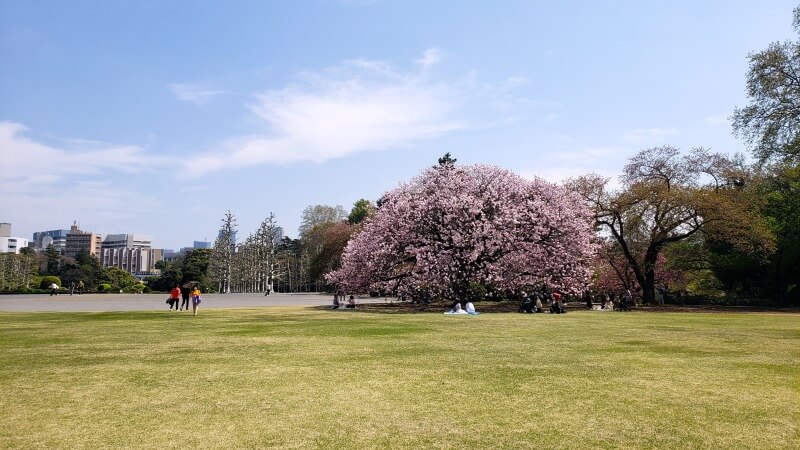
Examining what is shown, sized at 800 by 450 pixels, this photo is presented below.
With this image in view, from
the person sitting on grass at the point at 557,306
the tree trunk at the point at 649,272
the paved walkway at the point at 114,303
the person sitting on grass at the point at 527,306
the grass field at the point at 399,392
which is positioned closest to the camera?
the grass field at the point at 399,392

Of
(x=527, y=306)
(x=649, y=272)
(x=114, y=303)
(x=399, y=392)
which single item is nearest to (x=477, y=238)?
(x=527, y=306)

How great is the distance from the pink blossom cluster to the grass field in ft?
63.4

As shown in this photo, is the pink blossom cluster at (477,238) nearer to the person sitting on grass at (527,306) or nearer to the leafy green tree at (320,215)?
the person sitting on grass at (527,306)

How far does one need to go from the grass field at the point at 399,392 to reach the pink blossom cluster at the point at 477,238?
19.3m

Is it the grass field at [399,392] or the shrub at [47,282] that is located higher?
the shrub at [47,282]

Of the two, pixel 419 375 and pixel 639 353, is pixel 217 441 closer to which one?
pixel 419 375

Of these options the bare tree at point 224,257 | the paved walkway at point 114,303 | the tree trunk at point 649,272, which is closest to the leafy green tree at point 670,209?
the tree trunk at point 649,272

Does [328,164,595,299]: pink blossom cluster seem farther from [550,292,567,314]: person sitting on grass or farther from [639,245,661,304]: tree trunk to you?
[639,245,661,304]: tree trunk

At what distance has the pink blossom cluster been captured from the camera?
36125 millimetres

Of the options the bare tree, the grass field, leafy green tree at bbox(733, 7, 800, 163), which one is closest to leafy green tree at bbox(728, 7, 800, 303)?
leafy green tree at bbox(733, 7, 800, 163)

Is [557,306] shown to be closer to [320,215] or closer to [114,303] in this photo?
[114,303]

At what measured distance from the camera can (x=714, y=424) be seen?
741cm

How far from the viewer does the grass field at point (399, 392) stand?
6945 millimetres

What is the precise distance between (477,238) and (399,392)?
2736cm
